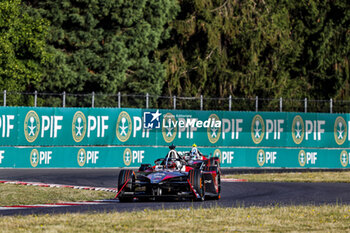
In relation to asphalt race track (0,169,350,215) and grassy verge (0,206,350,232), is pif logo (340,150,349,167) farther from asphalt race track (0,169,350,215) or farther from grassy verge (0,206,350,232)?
grassy verge (0,206,350,232)

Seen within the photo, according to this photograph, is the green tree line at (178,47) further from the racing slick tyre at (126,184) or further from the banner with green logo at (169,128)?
the racing slick tyre at (126,184)

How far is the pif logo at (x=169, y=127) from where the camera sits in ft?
94.9

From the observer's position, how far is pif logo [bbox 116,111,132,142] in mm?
28328

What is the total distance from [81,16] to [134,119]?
10441 millimetres

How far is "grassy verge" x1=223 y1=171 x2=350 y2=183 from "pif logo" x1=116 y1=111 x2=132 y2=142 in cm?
491

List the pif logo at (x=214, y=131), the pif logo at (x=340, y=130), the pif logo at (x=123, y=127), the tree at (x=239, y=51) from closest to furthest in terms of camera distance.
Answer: the pif logo at (x=123, y=127), the pif logo at (x=214, y=131), the pif logo at (x=340, y=130), the tree at (x=239, y=51)

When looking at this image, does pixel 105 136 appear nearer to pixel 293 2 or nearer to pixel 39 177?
pixel 39 177

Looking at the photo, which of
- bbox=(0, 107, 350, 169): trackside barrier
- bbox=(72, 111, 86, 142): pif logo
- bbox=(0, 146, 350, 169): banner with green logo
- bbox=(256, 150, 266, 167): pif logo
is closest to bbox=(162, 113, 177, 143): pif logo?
bbox=(0, 107, 350, 169): trackside barrier

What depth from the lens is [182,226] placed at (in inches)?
447

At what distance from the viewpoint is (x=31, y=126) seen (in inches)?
1047

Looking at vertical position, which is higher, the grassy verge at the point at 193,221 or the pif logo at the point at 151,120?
the pif logo at the point at 151,120

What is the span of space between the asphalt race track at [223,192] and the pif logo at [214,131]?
4.63 metres

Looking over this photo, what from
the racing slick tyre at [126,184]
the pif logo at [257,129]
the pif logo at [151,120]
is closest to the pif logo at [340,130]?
the pif logo at [257,129]

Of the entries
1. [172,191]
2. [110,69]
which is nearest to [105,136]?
[110,69]
